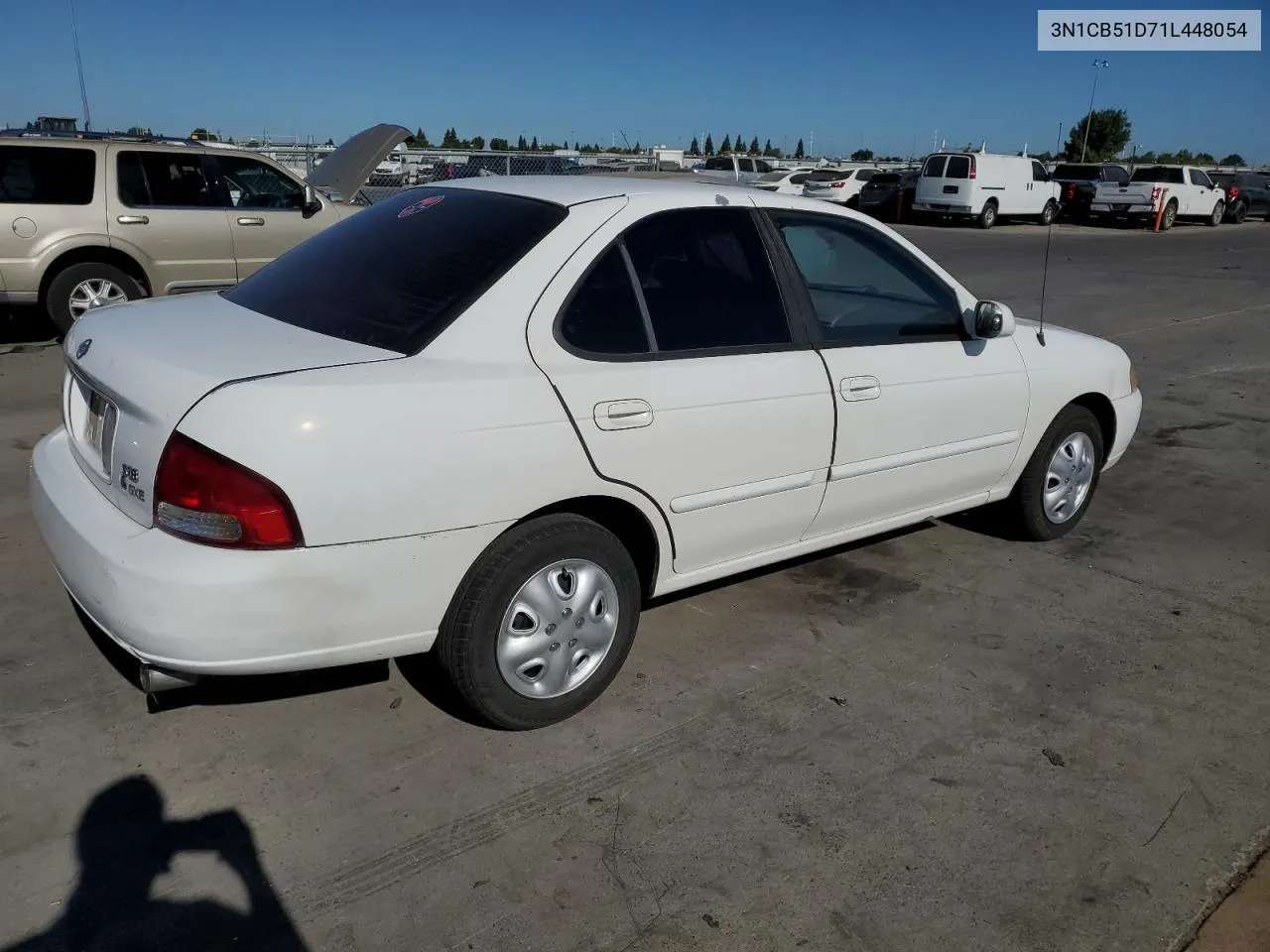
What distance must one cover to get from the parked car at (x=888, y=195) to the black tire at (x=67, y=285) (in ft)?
83.4

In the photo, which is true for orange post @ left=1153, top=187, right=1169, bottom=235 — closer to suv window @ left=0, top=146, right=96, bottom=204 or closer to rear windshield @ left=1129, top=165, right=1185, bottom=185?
rear windshield @ left=1129, top=165, right=1185, bottom=185

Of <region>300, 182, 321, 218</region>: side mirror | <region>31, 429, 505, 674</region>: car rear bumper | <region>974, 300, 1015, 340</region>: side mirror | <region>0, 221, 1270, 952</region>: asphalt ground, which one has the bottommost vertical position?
<region>0, 221, 1270, 952</region>: asphalt ground

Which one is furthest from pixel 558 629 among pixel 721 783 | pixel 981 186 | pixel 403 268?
pixel 981 186

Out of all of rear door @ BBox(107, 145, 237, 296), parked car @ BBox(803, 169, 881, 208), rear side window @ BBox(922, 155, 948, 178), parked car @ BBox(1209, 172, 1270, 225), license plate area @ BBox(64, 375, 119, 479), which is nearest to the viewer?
license plate area @ BBox(64, 375, 119, 479)

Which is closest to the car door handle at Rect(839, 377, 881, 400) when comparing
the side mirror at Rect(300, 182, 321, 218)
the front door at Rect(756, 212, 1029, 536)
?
the front door at Rect(756, 212, 1029, 536)

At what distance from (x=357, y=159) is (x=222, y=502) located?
9.59m

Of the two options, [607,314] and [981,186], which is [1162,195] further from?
[607,314]

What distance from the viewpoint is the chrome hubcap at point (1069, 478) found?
4.94m

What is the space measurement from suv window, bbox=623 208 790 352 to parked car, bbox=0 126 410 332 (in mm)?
5833

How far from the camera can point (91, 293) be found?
8.68m

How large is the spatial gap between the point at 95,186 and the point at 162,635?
23.9 feet

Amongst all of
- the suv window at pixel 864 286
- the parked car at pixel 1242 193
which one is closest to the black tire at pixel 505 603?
the suv window at pixel 864 286

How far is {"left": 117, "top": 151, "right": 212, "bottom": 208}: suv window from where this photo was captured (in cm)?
876

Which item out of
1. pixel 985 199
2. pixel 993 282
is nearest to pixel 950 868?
pixel 993 282
